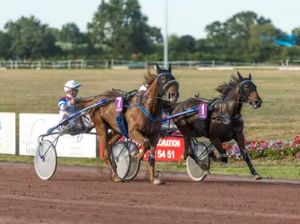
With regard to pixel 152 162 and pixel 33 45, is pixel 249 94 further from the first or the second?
pixel 33 45

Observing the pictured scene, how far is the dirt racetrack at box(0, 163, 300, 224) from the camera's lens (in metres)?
9.71

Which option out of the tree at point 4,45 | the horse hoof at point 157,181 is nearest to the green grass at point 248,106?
the horse hoof at point 157,181

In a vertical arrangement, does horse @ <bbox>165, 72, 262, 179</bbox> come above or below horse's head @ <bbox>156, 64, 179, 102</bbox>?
below

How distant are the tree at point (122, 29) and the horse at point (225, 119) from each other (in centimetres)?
9378

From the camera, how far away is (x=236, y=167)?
17.0 meters

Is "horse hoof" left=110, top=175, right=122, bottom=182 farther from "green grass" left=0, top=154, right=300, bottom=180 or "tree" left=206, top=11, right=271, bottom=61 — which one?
"tree" left=206, top=11, right=271, bottom=61

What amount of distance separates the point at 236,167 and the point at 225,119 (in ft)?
12.5

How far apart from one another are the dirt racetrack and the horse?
669 mm

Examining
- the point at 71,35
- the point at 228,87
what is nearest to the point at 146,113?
the point at 228,87

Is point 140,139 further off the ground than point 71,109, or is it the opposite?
point 71,109

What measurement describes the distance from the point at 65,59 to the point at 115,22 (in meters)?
24.1

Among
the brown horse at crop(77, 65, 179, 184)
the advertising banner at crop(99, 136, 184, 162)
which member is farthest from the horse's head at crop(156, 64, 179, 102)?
the advertising banner at crop(99, 136, 184, 162)

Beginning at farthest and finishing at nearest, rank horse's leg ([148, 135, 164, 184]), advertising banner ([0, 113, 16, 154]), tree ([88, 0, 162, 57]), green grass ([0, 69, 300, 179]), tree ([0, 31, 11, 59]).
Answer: tree ([88, 0, 162, 57]) → tree ([0, 31, 11, 59]) → advertising banner ([0, 113, 16, 154]) → green grass ([0, 69, 300, 179]) → horse's leg ([148, 135, 164, 184])

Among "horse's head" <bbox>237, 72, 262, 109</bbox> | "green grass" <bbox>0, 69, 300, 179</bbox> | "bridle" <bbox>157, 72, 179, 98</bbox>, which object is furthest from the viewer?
"green grass" <bbox>0, 69, 300, 179</bbox>
